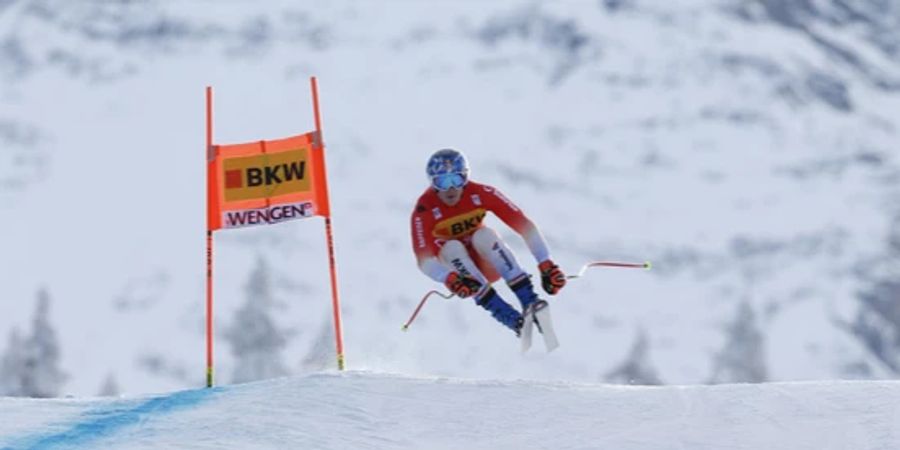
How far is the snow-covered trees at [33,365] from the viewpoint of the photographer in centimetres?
5478

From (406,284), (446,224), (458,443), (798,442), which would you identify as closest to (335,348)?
(446,224)

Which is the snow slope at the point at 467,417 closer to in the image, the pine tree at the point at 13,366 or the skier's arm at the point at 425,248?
the skier's arm at the point at 425,248

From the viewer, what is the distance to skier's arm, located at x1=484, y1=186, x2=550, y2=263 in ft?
40.6

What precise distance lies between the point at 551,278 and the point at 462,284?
2.01ft

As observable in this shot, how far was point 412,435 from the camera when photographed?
9.23 meters

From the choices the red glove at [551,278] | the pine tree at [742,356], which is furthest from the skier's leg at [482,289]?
the pine tree at [742,356]

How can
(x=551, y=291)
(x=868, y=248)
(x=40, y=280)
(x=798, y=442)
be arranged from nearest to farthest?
(x=798, y=442) → (x=551, y=291) → (x=40, y=280) → (x=868, y=248)

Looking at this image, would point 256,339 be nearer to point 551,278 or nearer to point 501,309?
point 501,309

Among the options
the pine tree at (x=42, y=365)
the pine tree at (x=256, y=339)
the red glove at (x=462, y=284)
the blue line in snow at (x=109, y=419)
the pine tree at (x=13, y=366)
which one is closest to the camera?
the blue line in snow at (x=109, y=419)

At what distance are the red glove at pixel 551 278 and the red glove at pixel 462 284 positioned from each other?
1.52 ft

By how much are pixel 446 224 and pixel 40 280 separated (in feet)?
467

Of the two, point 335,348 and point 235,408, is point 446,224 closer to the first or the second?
point 335,348

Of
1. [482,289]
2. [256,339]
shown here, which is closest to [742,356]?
[256,339]

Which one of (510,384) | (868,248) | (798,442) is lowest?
(798,442)
